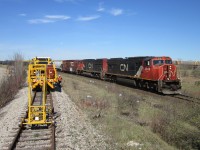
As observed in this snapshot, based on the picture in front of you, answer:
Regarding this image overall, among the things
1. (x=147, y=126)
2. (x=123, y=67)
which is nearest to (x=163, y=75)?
(x=123, y=67)

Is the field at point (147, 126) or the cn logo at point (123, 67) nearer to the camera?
the field at point (147, 126)

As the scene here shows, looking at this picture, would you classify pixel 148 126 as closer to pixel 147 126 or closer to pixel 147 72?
pixel 147 126

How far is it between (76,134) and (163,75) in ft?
42.9

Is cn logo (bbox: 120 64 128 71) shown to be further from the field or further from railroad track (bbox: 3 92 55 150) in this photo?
railroad track (bbox: 3 92 55 150)

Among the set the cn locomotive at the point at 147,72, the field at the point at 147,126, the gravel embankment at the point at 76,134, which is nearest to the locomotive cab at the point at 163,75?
the cn locomotive at the point at 147,72

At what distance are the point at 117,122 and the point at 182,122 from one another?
258 centimetres

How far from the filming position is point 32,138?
895 cm

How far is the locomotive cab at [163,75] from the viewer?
68.7ft

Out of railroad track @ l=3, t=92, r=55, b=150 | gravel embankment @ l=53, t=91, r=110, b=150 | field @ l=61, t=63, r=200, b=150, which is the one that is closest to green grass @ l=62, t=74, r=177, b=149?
field @ l=61, t=63, r=200, b=150

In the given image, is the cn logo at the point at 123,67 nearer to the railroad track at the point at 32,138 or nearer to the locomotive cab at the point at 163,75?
the locomotive cab at the point at 163,75

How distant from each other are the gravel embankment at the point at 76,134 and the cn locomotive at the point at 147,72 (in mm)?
9838

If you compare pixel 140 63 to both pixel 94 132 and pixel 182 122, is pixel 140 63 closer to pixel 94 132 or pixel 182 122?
pixel 182 122

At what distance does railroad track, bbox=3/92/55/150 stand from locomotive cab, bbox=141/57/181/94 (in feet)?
40.7

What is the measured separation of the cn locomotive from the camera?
21.1 meters
